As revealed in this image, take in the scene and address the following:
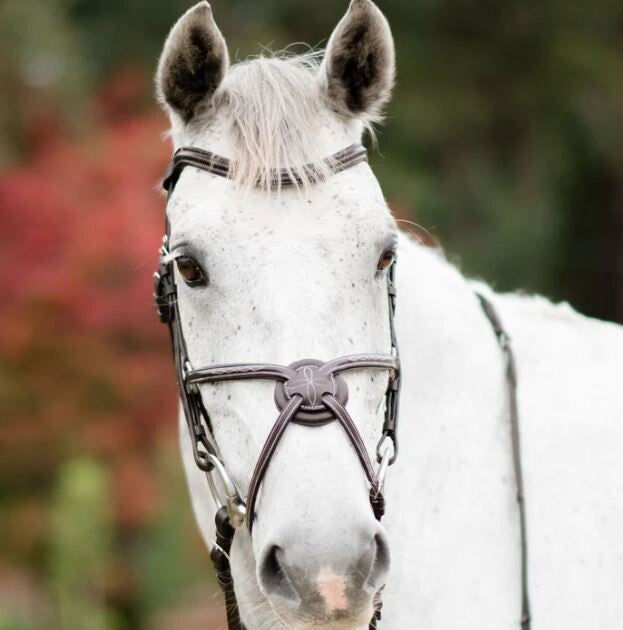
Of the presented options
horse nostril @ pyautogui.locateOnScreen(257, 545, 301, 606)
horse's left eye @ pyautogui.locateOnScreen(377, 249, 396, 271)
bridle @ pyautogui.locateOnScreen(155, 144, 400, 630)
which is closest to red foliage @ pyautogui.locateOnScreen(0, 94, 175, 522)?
bridle @ pyautogui.locateOnScreen(155, 144, 400, 630)

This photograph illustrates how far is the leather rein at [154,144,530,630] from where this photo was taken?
8.27ft

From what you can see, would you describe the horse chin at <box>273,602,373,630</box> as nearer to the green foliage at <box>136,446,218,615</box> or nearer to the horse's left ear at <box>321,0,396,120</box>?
the horse's left ear at <box>321,0,396,120</box>

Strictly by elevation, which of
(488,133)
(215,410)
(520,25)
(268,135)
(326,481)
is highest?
(520,25)

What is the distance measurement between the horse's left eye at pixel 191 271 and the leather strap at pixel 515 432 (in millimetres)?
1143

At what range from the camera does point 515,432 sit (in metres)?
3.11

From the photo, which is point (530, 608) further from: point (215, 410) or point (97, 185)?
point (97, 185)

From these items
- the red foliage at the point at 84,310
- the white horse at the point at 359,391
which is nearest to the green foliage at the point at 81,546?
the red foliage at the point at 84,310

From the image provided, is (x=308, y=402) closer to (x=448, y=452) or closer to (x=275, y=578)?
(x=275, y=578)

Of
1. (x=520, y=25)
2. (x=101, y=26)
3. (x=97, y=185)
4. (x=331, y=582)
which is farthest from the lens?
(x=520, y=25)

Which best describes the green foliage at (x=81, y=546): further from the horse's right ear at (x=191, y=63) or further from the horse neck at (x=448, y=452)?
the horse's right ear at (x=191, y=63)

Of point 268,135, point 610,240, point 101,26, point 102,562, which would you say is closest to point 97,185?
point 102,562

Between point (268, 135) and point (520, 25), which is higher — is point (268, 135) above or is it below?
below

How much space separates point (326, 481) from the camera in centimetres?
239

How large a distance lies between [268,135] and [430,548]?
1422mm
